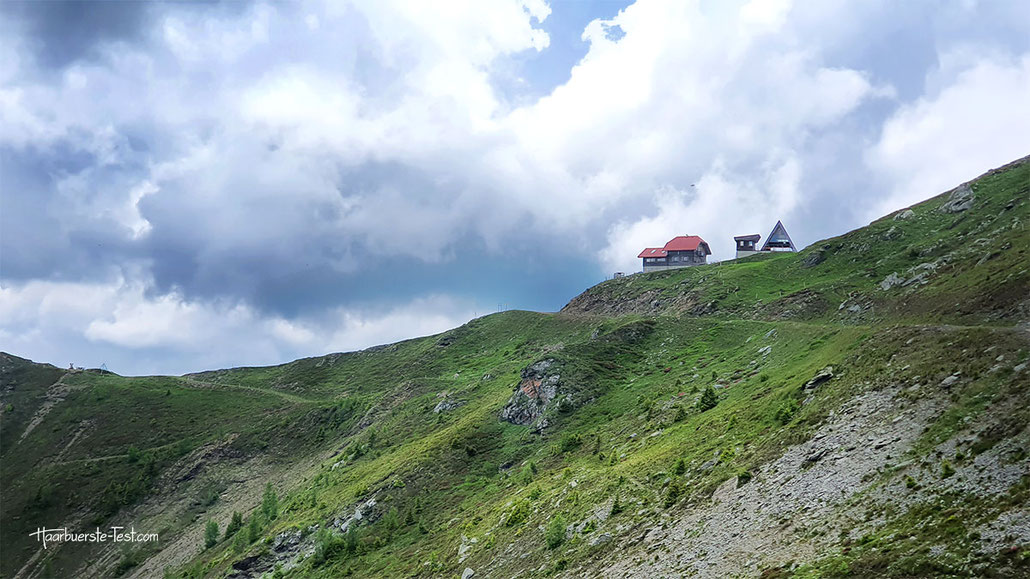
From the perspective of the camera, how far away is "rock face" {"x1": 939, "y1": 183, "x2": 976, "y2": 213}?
94875 mm

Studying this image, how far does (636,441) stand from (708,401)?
8.33m

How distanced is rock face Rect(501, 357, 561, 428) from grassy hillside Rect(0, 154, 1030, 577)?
0.38 m

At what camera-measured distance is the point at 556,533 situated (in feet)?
142

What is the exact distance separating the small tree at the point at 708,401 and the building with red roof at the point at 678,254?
108m

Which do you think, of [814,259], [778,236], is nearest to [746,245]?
[778,236]

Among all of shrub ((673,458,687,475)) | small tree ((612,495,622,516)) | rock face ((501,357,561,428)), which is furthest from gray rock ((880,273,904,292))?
small tree ((612,495,622,516))

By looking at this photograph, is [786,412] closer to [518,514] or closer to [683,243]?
[518,514]

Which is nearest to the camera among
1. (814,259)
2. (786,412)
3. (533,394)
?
(786,412)

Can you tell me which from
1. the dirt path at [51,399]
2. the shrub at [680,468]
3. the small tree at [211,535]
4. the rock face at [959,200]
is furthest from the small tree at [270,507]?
the rock face at [959,200]

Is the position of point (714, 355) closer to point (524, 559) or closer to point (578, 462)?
point (578, 462)

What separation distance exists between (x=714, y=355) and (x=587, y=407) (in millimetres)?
19428

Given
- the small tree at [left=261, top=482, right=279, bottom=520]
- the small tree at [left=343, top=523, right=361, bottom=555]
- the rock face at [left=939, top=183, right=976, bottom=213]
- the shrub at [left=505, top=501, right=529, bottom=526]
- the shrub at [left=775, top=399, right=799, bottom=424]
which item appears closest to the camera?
the shrub at [left=775, top=399, right=799, bottom=424]

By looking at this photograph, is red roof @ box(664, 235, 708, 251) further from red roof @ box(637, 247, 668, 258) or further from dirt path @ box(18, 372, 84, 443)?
dirt path @ box(18, 372, 84, 443)

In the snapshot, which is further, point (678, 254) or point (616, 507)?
point (678, 254)
